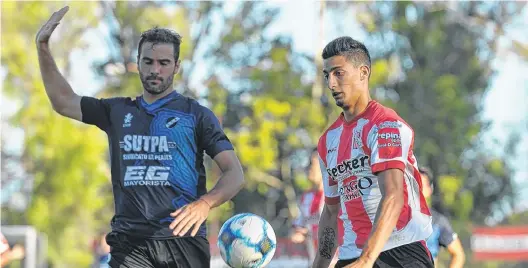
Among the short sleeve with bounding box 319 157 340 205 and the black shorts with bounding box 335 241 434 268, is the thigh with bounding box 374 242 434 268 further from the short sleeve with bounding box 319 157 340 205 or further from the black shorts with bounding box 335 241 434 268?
the short sleeve with bounding box 319 157 340 205

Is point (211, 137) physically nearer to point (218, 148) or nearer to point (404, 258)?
point (218, 148)

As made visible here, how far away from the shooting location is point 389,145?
240 inches

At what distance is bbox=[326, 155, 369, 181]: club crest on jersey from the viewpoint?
6.39 metres

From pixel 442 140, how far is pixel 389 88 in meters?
3.51

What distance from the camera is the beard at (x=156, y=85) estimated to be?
7.52 metres

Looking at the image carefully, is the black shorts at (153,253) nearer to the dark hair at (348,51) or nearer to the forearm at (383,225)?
the dark hair at (348,51)

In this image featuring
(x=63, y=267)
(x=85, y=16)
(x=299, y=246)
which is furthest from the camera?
(x=85, y=16)

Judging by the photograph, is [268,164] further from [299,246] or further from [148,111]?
A: [148,111]

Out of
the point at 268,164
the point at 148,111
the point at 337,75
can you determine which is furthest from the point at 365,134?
the point at 268,164

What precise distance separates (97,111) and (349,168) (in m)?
2.14

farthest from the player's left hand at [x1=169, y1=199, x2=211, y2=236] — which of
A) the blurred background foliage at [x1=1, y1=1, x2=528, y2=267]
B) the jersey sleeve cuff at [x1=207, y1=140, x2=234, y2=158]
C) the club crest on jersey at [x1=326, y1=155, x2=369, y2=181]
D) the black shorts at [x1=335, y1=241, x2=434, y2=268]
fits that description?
the blurred background foliage at [x1=1, y1=1, x2=528, y2=267]

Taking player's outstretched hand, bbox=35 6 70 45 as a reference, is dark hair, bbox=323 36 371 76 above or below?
below

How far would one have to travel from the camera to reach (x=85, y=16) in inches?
1535

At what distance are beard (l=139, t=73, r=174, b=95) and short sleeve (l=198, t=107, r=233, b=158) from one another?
0.33 meters
